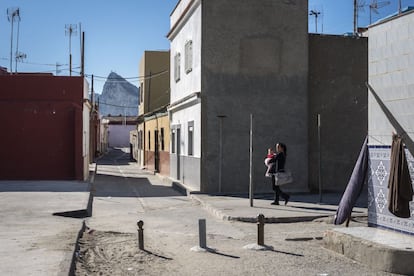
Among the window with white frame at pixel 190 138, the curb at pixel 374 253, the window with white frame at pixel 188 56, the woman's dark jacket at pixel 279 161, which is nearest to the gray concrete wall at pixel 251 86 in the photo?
the window with white frame at pixel 190 138

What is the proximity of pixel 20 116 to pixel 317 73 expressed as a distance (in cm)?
1201

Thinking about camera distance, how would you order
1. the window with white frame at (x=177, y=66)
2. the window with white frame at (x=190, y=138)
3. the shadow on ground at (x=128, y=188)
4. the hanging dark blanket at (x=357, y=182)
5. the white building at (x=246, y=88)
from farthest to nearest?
1. the window with white frame at (x=177, y=66)
2. the shadow on ground at (x=128, y=188)
3. the window with white frame at (x=190, y=138)
4. the white building at (x=246, y=88)
5. the hanging dark blanket at (x=357, y=182)

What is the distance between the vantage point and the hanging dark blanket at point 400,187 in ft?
26.4

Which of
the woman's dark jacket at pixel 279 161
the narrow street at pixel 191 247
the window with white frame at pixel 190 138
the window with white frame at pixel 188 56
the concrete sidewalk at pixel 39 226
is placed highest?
the window with white frame at pixel 188 56

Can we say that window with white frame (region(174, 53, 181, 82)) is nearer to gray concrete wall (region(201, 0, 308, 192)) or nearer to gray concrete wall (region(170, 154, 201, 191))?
gray concrete wall (region(170, 154, 201, 191))

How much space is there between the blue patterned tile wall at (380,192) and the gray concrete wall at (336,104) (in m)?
9.57

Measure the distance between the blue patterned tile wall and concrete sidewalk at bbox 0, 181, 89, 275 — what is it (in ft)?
15.9

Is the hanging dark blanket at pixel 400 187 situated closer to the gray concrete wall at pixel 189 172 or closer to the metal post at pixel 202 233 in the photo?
the metal post at pixel 202 233

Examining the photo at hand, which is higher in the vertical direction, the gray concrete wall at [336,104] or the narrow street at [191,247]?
the gray concrete wall at [336,104]

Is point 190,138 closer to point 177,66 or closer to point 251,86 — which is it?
point 251,86

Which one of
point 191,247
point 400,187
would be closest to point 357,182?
point 400,187

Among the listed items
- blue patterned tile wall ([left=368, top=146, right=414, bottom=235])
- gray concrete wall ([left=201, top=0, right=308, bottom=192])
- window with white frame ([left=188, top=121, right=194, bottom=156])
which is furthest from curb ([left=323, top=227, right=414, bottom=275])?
window with white frame ([left=188, top=121, right=194, bottom=156])

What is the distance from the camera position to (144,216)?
14.3 meters

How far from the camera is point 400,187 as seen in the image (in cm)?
805
